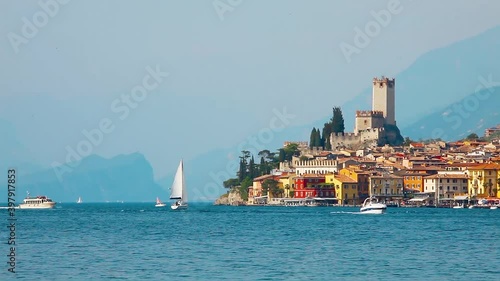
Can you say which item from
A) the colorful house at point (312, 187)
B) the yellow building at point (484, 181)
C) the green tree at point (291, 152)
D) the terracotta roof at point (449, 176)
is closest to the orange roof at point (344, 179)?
the colorful house at point (312, 187)

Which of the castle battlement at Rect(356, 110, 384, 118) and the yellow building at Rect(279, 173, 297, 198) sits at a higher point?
the castle battlement at Rect(356, 110, 384, 118)

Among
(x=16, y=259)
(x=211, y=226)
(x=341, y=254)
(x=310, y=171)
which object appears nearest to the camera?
(x=16, y=259)

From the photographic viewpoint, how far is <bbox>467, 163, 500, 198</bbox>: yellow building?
103m

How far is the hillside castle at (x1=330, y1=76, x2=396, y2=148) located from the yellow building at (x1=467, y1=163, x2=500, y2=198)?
88.7ft

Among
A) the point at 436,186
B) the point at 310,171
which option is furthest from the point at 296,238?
the point at 310,171

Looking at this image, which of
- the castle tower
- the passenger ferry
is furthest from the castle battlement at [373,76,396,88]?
the passenger ferry

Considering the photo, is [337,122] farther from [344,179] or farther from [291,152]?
[344,179]

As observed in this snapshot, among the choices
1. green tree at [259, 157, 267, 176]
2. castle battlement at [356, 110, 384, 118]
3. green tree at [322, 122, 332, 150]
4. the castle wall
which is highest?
castle battlement at [356, 110, 384, 118]

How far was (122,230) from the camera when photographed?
54031 mm

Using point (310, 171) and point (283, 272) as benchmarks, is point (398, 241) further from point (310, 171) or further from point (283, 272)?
point (310, 171)

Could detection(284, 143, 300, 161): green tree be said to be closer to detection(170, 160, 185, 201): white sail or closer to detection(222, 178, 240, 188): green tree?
detection(222, 178, 240, 188): green tree

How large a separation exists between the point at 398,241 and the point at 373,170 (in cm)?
6781

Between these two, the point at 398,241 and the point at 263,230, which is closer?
the point at 398,241

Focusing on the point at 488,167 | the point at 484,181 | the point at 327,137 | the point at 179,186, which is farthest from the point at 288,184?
the point at 179,186
